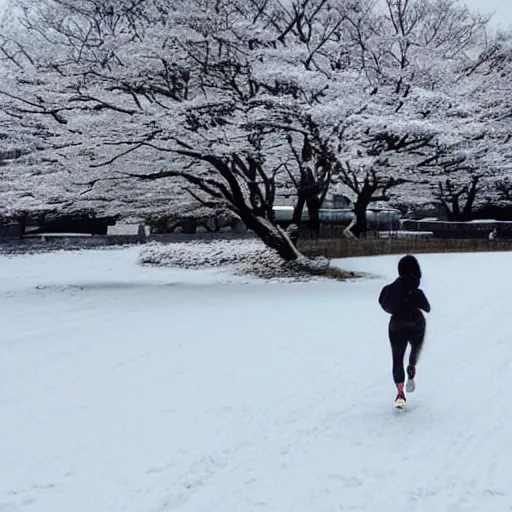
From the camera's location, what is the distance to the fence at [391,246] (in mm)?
22938

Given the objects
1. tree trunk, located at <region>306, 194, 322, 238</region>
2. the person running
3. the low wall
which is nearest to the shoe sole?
the person running

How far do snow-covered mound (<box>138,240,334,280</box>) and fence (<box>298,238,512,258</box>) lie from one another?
172cm

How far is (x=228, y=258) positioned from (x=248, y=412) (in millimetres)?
15258

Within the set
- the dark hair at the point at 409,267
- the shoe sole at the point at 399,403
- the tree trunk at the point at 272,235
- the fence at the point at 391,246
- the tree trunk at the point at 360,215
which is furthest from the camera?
the tree trunk at the point at 360,215

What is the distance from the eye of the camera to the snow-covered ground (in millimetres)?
4094

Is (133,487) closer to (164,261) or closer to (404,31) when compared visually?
(164,261)

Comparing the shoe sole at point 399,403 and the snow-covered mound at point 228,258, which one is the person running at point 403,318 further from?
the snow-covered mound at point 228,258

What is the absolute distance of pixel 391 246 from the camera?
24.7m

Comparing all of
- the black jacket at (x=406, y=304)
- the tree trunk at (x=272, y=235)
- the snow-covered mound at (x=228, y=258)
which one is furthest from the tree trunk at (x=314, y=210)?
the black jacket at (x=406, y=304)

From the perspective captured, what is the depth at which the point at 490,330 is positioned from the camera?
9727 mm

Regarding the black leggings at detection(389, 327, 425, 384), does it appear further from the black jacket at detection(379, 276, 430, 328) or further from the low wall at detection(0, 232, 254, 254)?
the low wall at detection(0, 232, 254, 254)

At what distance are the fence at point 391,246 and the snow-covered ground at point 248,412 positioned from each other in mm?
10650

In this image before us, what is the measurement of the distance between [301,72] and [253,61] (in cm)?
144

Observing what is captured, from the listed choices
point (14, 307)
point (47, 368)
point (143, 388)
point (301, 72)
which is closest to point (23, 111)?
point (14, 307)
